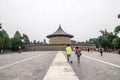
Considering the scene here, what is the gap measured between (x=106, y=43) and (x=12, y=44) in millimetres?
36227

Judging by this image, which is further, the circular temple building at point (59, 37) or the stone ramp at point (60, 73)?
the circular temple building at point (59, 37)

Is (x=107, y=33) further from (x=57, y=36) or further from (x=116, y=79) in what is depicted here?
(x=116, y=79)

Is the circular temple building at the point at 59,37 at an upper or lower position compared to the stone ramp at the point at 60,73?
upper

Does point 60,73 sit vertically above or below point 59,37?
below

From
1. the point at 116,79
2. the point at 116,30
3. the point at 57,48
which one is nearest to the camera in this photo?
the point at 116,79

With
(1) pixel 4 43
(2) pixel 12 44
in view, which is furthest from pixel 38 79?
(2) pixel 12 44

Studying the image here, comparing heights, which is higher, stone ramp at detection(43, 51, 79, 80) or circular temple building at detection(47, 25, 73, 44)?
circular temple building at detection(47, 25, 73, 44)

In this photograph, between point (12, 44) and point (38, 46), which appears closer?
point (12, 44)

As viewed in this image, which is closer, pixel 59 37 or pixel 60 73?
pixel 60 73

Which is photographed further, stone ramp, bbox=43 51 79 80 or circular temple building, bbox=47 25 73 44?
circular temple building, bbox=47 25 73 44

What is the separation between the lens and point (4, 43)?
71188 mm

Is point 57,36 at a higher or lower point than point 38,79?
higher

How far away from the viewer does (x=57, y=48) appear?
3875 inches

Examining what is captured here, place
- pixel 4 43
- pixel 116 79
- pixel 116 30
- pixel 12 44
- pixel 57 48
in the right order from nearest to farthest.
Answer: pixel 116 79 < pixel 116 30 < pixel 4 43 < pixel 12 44 < pixel 57 48
